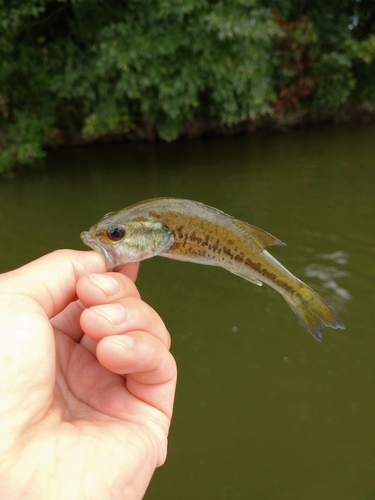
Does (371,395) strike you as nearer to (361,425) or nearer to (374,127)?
(361,425)

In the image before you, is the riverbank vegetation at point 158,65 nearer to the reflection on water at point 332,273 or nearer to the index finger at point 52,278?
the reflection on water at point 332,273

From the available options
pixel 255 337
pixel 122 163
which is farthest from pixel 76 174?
pixel 255 337

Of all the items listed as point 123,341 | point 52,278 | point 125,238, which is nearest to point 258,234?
point 125,238

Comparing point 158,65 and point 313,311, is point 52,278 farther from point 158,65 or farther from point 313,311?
point 158,65

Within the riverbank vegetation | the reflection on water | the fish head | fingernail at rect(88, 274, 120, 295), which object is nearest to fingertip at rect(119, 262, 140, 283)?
the fish head

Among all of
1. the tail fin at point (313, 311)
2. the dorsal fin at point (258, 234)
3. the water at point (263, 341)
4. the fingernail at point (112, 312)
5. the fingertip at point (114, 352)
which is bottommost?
the water at point (263, 341)

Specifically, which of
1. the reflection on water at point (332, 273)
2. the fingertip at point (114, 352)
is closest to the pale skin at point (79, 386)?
the fingertip at point (114, 352)

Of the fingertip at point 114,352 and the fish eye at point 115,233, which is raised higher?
the fish eye at point 115,233
